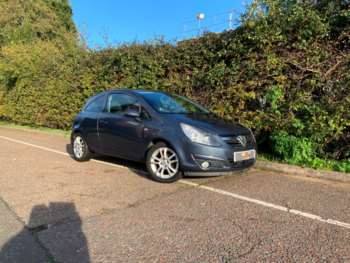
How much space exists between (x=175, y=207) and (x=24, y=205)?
6.89 feet

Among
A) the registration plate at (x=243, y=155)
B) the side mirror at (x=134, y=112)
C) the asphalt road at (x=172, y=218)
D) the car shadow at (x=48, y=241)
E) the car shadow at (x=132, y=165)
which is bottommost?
the car shadow at (x=48, y=241)

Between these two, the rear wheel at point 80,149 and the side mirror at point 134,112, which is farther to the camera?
the rear wheel at point 80,149

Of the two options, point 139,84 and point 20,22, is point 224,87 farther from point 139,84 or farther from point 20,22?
point 20,22

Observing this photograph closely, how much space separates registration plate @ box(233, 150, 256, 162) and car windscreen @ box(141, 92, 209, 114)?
54.1 inches

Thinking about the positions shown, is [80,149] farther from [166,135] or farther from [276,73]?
[276,73]

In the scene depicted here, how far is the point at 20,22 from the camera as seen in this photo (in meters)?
29.7

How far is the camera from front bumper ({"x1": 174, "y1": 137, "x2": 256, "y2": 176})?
16.1 feet

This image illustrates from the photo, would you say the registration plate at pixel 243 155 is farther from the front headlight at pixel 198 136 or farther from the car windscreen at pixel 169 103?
the car windscreen at pixel 169 103

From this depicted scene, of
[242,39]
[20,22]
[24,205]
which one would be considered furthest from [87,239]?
[20,22]

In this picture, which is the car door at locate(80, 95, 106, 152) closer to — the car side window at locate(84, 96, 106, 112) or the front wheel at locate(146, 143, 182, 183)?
the car side window at locate(84, 96, 106, 112)

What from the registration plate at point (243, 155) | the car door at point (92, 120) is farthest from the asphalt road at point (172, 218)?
the car door at point (92, 120)

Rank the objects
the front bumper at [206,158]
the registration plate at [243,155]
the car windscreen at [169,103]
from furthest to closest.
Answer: the car windscreen at [169,103] < the registration plate at [243,155] < the front bumper at [206,158]

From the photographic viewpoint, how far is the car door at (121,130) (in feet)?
18.8

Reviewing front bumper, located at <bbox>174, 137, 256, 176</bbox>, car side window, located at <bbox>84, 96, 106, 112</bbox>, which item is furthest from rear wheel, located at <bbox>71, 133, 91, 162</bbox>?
front bumper, located at <bbox>174, 137, 256, 176</bbox>
